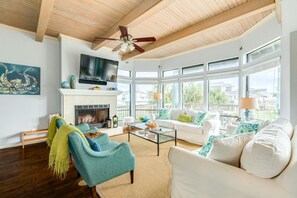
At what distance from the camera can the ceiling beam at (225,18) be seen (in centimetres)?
253

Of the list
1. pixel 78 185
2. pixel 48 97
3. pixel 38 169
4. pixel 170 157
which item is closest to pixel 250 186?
pixel 170 157

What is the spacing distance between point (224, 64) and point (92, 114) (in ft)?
15.3

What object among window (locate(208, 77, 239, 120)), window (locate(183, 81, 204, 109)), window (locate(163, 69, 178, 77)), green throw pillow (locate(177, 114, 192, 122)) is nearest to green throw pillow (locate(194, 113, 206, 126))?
green throw pillow (locate(177, 114, 192, 122))

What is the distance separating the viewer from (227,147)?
50.5 inches

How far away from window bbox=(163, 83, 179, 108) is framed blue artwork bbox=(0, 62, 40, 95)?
4.54m

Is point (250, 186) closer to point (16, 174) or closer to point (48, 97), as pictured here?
point (16, 174)

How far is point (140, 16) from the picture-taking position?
279 cm

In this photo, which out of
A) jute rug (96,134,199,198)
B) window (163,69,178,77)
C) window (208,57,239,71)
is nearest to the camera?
jute rug (96,134,199,198)

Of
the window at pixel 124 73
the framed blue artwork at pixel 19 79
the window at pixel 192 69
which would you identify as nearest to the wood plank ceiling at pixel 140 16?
the framed blue artwork at pixel 19 79

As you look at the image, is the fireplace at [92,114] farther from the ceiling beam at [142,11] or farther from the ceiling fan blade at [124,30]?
the ceiling fan blade at [124,30]

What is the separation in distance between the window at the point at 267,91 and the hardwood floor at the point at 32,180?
4.02 meters

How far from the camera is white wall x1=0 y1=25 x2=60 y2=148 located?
365cm

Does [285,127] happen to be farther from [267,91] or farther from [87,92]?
[87,92]

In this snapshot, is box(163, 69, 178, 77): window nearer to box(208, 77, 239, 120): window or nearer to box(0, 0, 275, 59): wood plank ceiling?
box(208, 77, 239, 120): window
